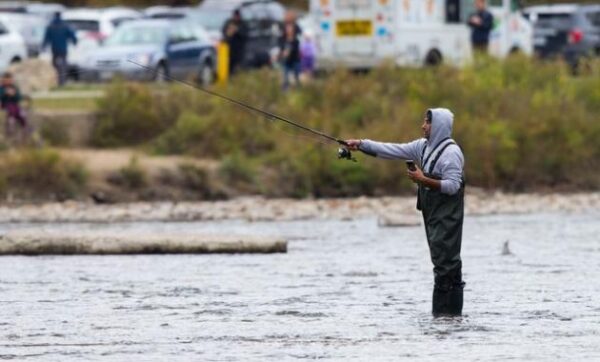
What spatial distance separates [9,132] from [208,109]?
3849 mm

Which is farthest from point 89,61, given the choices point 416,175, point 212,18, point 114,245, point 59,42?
point 416,175

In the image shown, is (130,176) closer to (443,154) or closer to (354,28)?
(354,28)

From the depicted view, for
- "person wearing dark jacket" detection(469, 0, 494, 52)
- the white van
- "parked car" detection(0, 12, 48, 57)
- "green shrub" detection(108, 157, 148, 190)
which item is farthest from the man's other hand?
"parked car" detection(0, 12, 48, 57)

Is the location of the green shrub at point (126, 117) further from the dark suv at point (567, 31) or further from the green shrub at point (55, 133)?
the dark suv at point (567, 31)

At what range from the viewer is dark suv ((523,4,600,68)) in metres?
45.6

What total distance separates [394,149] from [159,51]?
24683 millimetres

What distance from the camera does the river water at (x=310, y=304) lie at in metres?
14.1

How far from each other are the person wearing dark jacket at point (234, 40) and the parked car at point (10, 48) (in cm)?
420

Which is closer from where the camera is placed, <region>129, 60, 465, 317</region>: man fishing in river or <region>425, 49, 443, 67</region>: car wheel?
<region>129, 60, 465, 317</region>: man fishing in river

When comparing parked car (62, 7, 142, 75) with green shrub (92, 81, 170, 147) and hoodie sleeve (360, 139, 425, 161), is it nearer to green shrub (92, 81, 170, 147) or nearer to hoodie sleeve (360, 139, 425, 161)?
green shrub (92, 81, 170, 147)

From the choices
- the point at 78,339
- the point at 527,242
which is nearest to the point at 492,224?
the point at 527,242

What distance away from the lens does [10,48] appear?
40625 mm

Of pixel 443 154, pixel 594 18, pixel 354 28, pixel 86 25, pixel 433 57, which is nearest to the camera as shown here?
pixel 443 154

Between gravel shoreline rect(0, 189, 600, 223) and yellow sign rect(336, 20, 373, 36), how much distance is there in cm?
1020
